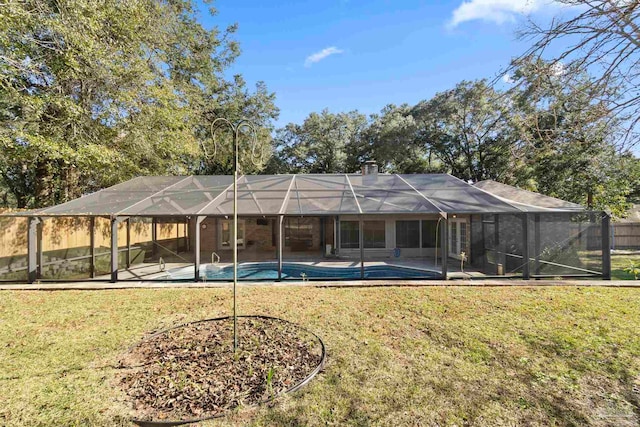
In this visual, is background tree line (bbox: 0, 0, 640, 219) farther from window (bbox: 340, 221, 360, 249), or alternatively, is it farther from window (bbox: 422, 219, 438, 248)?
window (bbox: 340, 221, 360, 249)

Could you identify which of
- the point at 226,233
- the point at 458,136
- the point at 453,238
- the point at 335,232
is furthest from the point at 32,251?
the point at 458,136

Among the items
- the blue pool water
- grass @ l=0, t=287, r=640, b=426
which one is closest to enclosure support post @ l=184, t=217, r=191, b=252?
the blue pool water

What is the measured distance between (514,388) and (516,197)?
27.0ft

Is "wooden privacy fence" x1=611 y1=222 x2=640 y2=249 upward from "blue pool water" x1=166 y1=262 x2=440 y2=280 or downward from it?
upward

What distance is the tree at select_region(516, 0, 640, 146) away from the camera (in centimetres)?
257

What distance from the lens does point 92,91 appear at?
988 cm

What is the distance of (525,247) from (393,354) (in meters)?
6.47

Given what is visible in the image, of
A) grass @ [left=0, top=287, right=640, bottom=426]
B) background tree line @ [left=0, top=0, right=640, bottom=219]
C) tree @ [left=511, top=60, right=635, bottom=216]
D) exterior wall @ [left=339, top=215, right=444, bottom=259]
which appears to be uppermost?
background tree line @ [left=0, top=0, right=640, bottom=219]

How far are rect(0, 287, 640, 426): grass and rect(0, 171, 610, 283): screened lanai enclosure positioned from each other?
1.60 metres

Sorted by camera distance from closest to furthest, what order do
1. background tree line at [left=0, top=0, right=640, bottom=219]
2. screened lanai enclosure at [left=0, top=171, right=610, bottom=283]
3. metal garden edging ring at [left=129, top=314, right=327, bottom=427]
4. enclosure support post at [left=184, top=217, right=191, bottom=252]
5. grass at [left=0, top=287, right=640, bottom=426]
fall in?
1. metal garden edging ring at [left=129, top=314, right=327, bottom=427]
2. grass at [left=0, top=287, right=640, bottom=426]
3. background tree line at [left=0, top=0, right=640, bottom=219]
4. screened lanai enclosure at [left=0, top=171, right=610, bottom=283]
5. enclosure support post at [left=184, top=217, right=191, bottom=252]

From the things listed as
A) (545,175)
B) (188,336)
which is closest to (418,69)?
(188,336)

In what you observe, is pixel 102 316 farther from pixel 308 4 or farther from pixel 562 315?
pixel 308 4

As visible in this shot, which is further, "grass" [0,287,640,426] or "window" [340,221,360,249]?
"window" [340,221,360,249]

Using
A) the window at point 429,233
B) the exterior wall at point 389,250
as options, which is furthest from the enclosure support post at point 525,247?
the window at point 429,233
